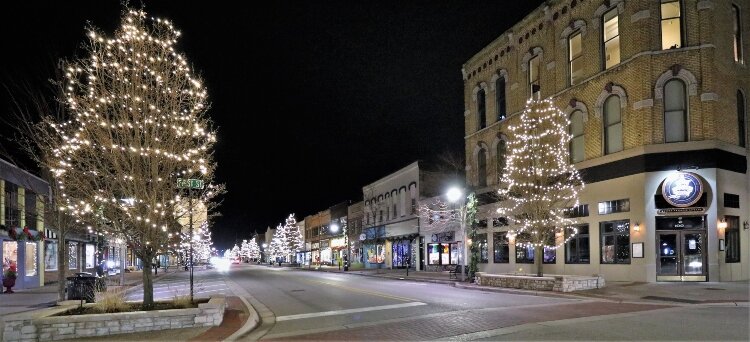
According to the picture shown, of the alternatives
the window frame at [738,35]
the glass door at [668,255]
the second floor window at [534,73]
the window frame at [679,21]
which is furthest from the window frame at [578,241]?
the window frame at [738,35]

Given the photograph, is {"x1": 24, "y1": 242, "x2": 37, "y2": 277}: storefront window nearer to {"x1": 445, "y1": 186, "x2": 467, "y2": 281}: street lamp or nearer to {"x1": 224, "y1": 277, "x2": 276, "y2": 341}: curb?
{"x1": 224, "y1": 277, "x2": 276, "y2": 341}: curb

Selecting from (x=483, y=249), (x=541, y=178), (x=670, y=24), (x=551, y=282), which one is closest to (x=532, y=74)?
(x=670, y=24)

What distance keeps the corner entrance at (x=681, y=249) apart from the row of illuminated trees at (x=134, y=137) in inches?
779

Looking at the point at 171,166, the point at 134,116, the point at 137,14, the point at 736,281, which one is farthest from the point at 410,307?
the point at 736,281

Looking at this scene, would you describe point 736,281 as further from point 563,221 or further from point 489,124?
point 489,124

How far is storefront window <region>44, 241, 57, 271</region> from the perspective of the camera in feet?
123

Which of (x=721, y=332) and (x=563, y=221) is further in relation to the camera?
(x=563, y=221)

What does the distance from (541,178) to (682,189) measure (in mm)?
5741

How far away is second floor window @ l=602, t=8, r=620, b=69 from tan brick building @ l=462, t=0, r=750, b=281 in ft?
0.18

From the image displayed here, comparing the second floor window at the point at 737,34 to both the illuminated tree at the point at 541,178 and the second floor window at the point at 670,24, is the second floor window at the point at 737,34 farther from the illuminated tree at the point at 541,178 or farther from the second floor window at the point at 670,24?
the illuminated tree at the point at 541,178

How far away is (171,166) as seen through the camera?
15.1m

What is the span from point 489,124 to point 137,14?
2844cm

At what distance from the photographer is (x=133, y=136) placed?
15156mm

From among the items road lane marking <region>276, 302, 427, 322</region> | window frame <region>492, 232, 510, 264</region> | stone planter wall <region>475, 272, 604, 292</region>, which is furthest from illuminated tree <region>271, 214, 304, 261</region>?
road lane marking <region>276, 302, 427, 322</region>
